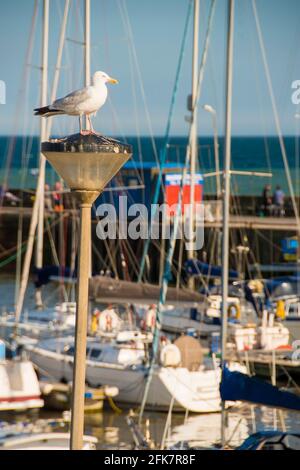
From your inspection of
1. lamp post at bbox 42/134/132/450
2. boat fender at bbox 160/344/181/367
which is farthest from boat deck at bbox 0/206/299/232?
lamp post at bbox 42/134/132/450

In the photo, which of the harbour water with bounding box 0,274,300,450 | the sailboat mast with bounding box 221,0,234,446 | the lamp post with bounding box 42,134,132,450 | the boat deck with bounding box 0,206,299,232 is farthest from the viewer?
the boat deck with bounding box 0,206,299,232

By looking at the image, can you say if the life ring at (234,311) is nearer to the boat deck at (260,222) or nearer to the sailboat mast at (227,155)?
the sailboat mast at (227,155)

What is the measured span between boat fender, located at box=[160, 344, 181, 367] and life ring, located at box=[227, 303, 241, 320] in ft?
9.81

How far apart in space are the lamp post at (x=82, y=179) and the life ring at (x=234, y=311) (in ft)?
57.5

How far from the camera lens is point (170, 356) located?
2125cm

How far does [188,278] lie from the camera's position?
27531mm

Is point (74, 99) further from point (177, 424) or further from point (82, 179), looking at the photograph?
point (177, 424)

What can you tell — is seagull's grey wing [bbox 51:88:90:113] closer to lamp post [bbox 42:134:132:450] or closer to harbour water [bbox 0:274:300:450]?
lamp post [bbox 42:134:132:450]

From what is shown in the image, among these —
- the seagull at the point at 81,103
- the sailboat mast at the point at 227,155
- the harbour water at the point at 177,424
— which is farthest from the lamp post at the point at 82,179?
the harbour water at the point at 177,424

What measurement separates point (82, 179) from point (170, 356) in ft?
48.4

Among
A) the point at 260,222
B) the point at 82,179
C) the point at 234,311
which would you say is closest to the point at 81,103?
the point at 82,179

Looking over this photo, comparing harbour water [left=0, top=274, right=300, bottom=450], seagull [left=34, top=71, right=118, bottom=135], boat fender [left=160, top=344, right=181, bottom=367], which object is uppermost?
seagull [left=34, top=71, right=118, bottom=135]

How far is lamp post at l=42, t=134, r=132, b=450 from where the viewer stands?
6.52 meters
